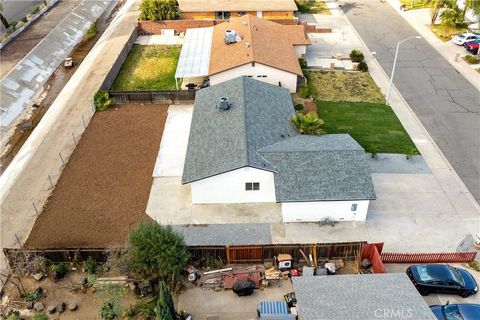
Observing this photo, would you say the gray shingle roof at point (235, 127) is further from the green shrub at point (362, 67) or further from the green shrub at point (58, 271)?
the green shrub at point (362, 67)

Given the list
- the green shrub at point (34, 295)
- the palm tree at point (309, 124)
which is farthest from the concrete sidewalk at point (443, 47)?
the green shrub at point (34, 295)

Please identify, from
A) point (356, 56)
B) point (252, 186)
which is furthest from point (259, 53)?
point (252, 186)

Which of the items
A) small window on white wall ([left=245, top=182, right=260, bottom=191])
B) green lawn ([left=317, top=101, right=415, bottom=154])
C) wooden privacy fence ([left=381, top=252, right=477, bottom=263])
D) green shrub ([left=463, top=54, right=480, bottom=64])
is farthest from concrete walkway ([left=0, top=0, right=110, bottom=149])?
green shrub ([left=463, top=54, right=480, bottom=64])

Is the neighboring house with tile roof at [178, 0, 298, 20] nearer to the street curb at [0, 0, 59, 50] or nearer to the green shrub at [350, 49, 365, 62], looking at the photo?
the green shrub at [350, 49, 365, 62]

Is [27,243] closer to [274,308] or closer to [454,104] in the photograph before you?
[274,308]

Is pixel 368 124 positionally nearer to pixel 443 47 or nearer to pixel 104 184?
pixel 443 47
